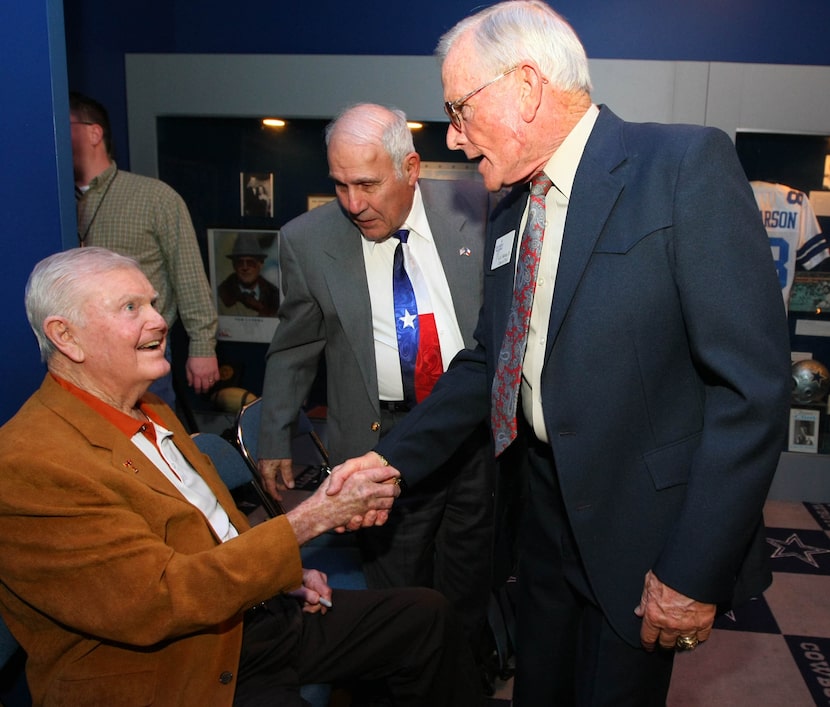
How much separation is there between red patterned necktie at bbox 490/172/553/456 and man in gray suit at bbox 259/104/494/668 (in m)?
0.88

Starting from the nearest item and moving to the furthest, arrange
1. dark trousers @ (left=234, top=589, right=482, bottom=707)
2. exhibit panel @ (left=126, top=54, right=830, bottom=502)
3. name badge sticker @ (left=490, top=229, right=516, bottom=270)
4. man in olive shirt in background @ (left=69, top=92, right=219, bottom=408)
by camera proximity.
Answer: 1. name badge sticker @ (left=490, top=229, right=516, bottom=270)
2. dark trousers @ (left=234, top=589, right=482, bottom=707)
3. man in olive shirt in background @ (left=69, top=92, right=219, bottom=408)
4. exhibit panel @ (left=126, top=54, right=830, bottom=502)

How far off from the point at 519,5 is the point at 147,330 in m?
1.08

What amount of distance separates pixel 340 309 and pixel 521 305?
1073mm

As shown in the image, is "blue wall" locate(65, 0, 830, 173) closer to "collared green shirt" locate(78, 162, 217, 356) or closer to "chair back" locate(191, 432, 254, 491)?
"collared green shirt" locate(78, 162, 217, 356)

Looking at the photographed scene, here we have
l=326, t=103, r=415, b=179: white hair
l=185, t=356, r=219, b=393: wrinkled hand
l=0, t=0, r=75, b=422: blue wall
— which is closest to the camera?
l=0, t=0, r=75, b=422: blue wall

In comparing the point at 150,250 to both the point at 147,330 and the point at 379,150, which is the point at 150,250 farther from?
the point at 147,330

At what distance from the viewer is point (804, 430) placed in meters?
4.44

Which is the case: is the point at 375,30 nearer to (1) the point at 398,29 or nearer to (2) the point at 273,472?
(1) the point at 398,29

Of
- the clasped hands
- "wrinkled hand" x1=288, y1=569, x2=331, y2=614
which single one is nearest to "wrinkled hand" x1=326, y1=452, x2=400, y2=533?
the clasped hands

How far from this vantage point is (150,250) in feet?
12.0

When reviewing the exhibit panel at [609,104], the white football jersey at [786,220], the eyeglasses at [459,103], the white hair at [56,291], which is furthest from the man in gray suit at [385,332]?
the white football jersey at [786,220]

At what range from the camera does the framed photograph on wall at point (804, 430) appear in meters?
4.43

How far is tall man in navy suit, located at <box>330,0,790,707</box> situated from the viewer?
1.22 meters

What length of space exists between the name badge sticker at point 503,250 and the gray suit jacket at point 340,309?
2.36ft
